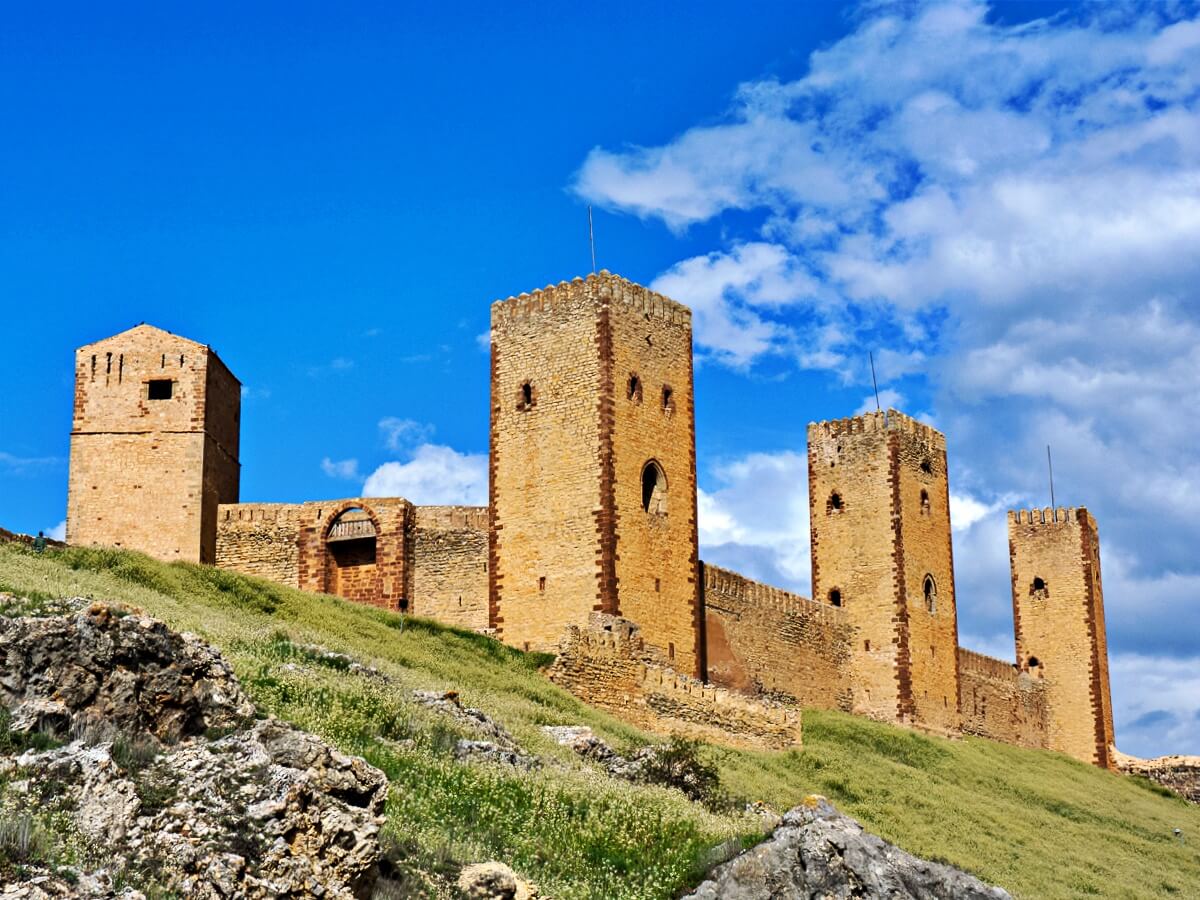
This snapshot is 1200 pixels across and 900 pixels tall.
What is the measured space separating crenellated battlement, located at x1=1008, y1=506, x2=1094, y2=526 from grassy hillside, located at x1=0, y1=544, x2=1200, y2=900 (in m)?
8.25

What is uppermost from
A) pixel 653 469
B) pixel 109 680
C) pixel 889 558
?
pixel 653 469

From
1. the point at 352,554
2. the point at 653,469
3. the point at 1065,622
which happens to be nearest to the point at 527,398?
the point at 653,469

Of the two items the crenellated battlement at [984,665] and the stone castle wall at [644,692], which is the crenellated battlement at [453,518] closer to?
the stone castle wall at [644,692]

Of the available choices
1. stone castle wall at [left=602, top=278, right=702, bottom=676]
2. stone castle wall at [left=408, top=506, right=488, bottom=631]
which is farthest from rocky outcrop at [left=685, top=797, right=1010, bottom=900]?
stone castle wall at [left=408, top=506, right=488, bottom=631]

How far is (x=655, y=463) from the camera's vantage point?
33594 mm

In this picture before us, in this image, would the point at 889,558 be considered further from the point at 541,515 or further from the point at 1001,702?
the point at 541,515

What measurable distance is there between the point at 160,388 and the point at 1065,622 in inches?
1173

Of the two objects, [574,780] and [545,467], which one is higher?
[545,467]

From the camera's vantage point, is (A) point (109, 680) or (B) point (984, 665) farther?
(B) point (984, 665)

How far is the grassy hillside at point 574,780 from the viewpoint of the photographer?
1322 cm

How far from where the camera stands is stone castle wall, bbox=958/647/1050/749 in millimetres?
45406

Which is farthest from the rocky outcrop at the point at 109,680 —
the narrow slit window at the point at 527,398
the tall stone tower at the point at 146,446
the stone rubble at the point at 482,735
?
the tall stone tower at the point at 146,446

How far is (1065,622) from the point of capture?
166ft

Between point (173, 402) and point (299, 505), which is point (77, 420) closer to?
point (173, 402)
